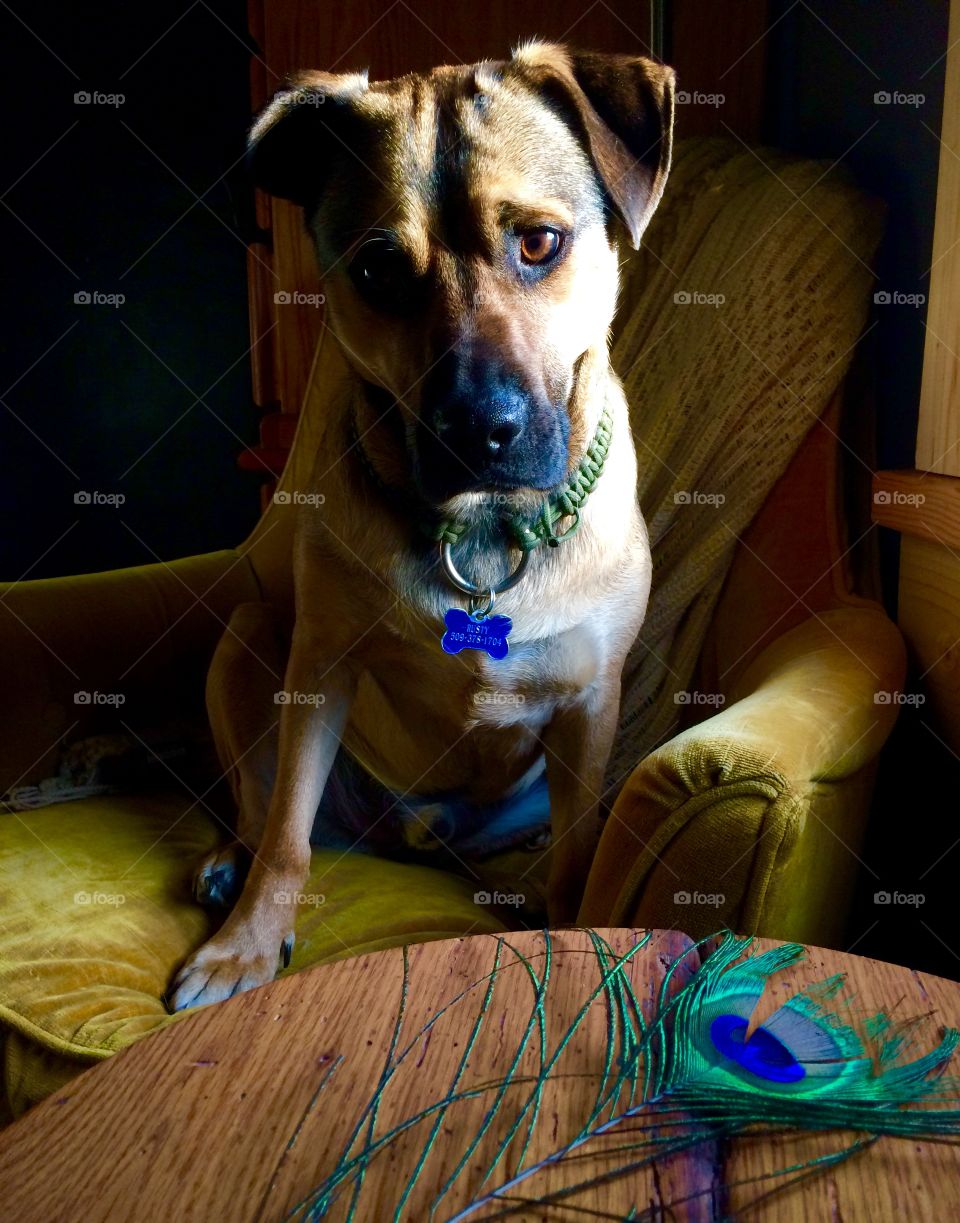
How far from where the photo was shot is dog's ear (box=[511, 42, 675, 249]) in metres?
1.03

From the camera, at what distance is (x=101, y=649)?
1.55 metres

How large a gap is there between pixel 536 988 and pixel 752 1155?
17cm

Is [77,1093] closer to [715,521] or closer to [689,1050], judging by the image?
[689,1050]

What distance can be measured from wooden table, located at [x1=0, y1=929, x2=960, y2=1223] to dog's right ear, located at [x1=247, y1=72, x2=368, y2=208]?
0.89 metres

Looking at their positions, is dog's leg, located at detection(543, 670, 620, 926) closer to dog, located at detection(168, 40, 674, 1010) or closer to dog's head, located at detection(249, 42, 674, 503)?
dog, located at detection(168, 40, 674, 1010)

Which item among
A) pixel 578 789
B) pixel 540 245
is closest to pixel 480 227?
pixel 540 245

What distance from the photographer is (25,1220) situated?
1.52 ft

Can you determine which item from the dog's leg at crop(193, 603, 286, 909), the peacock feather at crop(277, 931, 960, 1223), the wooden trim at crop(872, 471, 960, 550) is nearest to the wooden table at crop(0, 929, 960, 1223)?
the peacock feather at crop(277, 931, 960, 1223)

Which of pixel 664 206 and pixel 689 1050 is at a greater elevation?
pixel 664 206

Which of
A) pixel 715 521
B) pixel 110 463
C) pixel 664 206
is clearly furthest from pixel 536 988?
pixel 110 463

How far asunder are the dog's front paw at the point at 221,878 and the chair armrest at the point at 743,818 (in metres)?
0.52

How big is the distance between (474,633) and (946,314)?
660 mm

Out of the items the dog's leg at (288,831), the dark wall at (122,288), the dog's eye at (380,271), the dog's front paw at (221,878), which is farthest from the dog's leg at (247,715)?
the dark wall at (122,288)

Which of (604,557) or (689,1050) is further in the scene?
(604,557)
